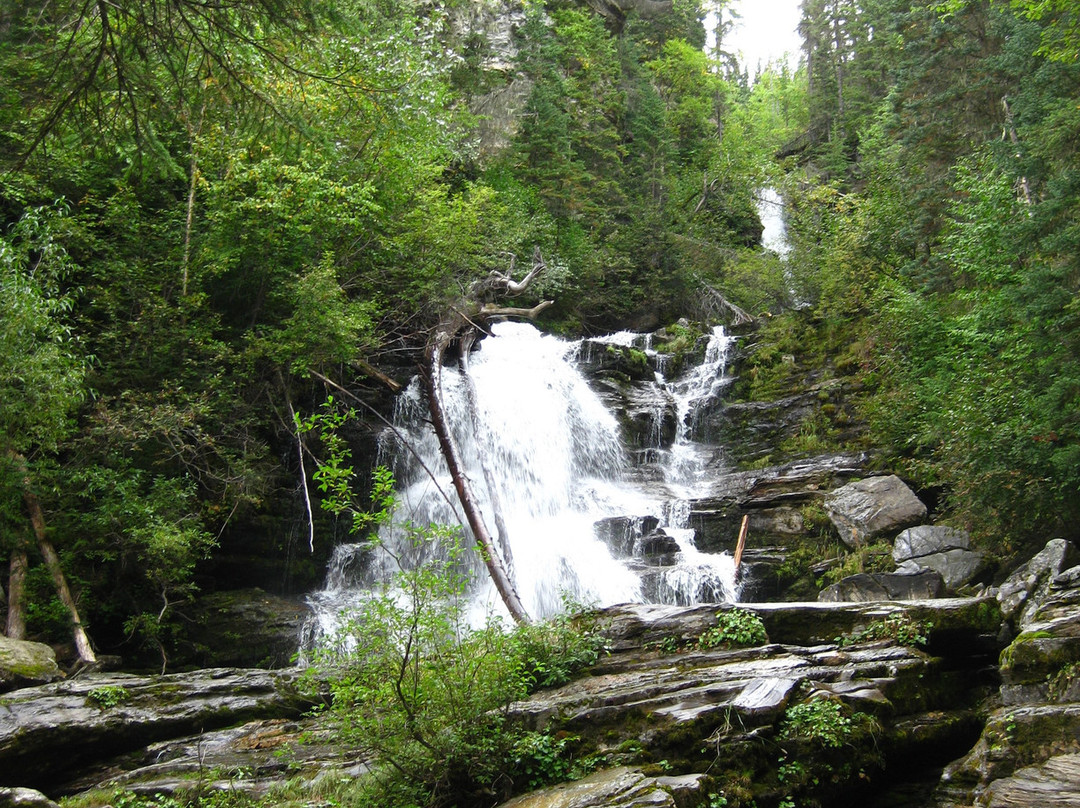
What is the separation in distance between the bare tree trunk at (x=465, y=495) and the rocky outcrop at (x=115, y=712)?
304cm

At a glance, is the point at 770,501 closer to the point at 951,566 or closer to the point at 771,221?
the point at 951,566

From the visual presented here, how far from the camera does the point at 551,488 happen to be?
634 inches

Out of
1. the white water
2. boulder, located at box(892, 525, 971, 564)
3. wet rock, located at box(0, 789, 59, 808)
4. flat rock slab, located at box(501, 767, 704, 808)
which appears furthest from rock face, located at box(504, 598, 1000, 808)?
the white water

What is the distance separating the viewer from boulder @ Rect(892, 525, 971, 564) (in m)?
10.9

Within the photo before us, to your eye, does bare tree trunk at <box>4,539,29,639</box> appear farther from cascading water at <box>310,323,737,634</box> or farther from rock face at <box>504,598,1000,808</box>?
rock face at <box>504,598,1000,808</box>

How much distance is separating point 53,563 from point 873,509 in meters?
12.9

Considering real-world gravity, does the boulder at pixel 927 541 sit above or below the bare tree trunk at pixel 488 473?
below

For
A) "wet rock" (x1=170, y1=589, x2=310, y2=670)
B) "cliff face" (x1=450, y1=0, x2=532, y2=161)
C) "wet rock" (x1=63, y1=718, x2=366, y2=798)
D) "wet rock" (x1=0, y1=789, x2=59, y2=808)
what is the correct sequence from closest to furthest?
"wet rock" (x1=0, y1=789, x2=59, y2=808)
"wet rock" (x1=63, y1=718, x2=366, y2=798)
"wet rock" (x1=170, y1=589, x2=310, y2=670)
"cliff face" (x1=450, y1=0, x2=532, y2=161)

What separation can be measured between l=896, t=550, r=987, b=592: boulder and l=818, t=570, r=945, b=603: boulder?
0.36ft

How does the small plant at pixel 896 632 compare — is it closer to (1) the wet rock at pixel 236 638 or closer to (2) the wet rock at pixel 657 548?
(2) the wet rock at pixel 657 548

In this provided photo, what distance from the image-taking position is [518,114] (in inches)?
1038

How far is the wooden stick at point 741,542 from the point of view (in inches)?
529

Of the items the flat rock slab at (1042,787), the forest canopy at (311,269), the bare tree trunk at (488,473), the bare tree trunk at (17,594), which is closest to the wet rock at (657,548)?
the bare tree trunk at (488,473)

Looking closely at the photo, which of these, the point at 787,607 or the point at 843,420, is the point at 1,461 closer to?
the point at 787,607
